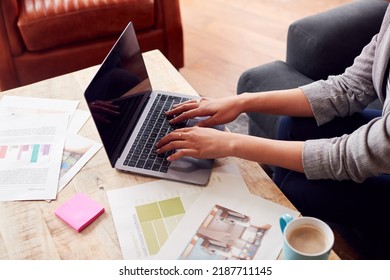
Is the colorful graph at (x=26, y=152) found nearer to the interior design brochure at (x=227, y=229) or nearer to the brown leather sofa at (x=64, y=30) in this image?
the interior design brochure at (x=227, y=229)

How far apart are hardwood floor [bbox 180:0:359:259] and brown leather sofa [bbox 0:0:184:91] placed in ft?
1.18

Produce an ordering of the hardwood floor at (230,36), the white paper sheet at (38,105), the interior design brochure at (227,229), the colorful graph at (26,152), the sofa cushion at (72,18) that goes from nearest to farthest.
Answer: the interior design brochure at (227,229)
the colorful graph at (26,152)
the white paper sheet at (38,105)
the sofa cushion at (72,18)
the hardwood floor at (230,36)

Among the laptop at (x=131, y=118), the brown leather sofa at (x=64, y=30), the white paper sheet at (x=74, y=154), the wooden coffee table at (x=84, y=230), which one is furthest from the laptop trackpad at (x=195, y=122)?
the brown leather sofa at (x=64, y=30)

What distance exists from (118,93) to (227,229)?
41 cm

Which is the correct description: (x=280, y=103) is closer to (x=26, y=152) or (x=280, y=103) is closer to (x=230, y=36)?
(x=26, y=152)

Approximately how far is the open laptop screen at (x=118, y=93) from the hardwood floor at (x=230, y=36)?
3.41 ft

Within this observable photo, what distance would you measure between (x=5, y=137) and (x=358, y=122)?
91cm

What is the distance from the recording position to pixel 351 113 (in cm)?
122

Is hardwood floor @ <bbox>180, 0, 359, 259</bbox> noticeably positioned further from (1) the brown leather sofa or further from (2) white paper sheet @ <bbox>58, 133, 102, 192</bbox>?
(2) white paper sheet @ <bbox>58, 133, 102, 192</bbox>

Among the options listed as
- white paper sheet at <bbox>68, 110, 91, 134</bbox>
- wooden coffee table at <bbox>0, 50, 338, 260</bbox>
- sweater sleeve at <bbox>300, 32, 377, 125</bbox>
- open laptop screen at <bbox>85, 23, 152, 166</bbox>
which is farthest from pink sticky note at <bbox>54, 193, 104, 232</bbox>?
sweater sleeve at <bbox>300, 32, 377, 125</bbox>

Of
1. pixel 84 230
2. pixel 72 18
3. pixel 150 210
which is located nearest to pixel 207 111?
pixel 150 210

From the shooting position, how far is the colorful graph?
1.10 m

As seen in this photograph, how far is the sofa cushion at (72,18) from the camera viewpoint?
1.89 m
